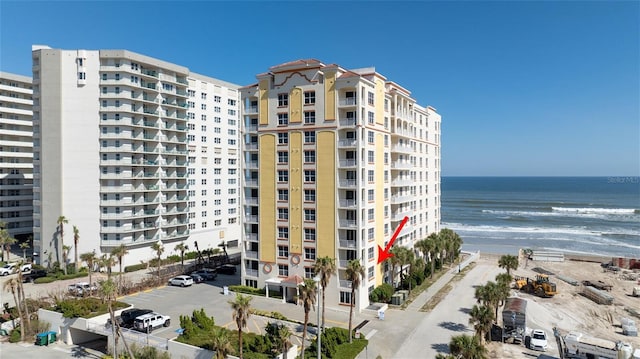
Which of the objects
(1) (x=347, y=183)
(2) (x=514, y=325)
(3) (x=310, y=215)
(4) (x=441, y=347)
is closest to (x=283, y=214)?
(3) (x=310, y=215)

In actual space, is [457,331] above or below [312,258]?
below

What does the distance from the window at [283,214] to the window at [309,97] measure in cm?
1336

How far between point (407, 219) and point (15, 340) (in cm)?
5025

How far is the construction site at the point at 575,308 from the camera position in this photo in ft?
121

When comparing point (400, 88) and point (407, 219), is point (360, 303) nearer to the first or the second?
point (407, 219)

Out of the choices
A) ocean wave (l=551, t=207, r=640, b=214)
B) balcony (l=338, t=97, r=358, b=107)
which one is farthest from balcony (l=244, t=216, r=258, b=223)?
ocean wave (l=551, t=207, r=640, b=214)

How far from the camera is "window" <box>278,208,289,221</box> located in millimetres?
50987

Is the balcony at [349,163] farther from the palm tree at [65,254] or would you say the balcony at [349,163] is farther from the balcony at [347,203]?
the palm tree at [65,254]

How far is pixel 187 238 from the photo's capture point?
78500 millimetres

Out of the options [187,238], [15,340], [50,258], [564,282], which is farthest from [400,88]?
[50,258]

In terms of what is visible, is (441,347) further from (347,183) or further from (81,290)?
(81,290)

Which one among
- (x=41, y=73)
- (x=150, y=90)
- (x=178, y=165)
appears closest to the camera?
(x=41, y=73)

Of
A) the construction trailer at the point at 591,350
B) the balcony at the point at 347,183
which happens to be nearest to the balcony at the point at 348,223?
the balcony at the point at 347,183

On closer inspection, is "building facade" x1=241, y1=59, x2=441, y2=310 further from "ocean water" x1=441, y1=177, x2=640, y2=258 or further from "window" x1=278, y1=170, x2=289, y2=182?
"ocean water" x1=441, y1=177, x2=640, y2=258
